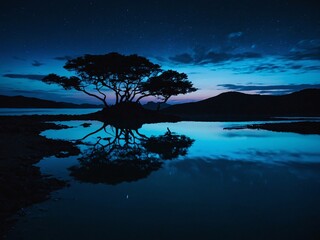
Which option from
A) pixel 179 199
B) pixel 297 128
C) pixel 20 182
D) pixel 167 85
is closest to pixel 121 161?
pixel 20 182

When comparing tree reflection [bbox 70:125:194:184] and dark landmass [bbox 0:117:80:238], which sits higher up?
dark landmass [bbox 0:117:80:238]

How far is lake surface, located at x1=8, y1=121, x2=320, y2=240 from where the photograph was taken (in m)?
5.71

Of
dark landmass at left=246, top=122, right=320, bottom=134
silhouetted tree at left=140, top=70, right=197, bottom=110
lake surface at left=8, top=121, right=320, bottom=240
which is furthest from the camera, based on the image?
silhouetted tree at left=140, top=70, right=197, bottom=110

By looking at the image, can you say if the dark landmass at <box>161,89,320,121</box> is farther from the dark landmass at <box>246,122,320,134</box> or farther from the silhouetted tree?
the dark landmass at <box>246,122,320,134</box>

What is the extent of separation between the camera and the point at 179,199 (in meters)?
7.65

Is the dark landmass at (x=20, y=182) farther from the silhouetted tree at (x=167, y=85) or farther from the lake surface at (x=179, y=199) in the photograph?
the silhouetted tree at (x=167, y=85)

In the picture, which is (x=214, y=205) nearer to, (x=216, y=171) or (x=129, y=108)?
(x=216, y=171)

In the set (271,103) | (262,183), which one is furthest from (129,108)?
(271,103)

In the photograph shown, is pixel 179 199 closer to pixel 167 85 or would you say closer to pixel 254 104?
pixel 167 85

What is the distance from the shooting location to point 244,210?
6801mm

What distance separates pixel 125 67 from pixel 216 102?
74.7m

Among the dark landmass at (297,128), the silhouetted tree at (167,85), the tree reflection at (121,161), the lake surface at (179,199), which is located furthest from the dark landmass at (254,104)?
the lake surface at (179,199)

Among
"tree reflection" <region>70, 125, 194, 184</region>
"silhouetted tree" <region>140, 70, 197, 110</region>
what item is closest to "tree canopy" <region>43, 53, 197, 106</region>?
"silhouetted tree" <region>140, 70, 197, 110</region>

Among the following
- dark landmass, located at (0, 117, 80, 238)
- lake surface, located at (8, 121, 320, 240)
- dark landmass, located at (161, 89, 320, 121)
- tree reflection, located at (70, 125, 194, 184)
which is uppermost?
dark landmass, located at (161, 89, 320, 121)
